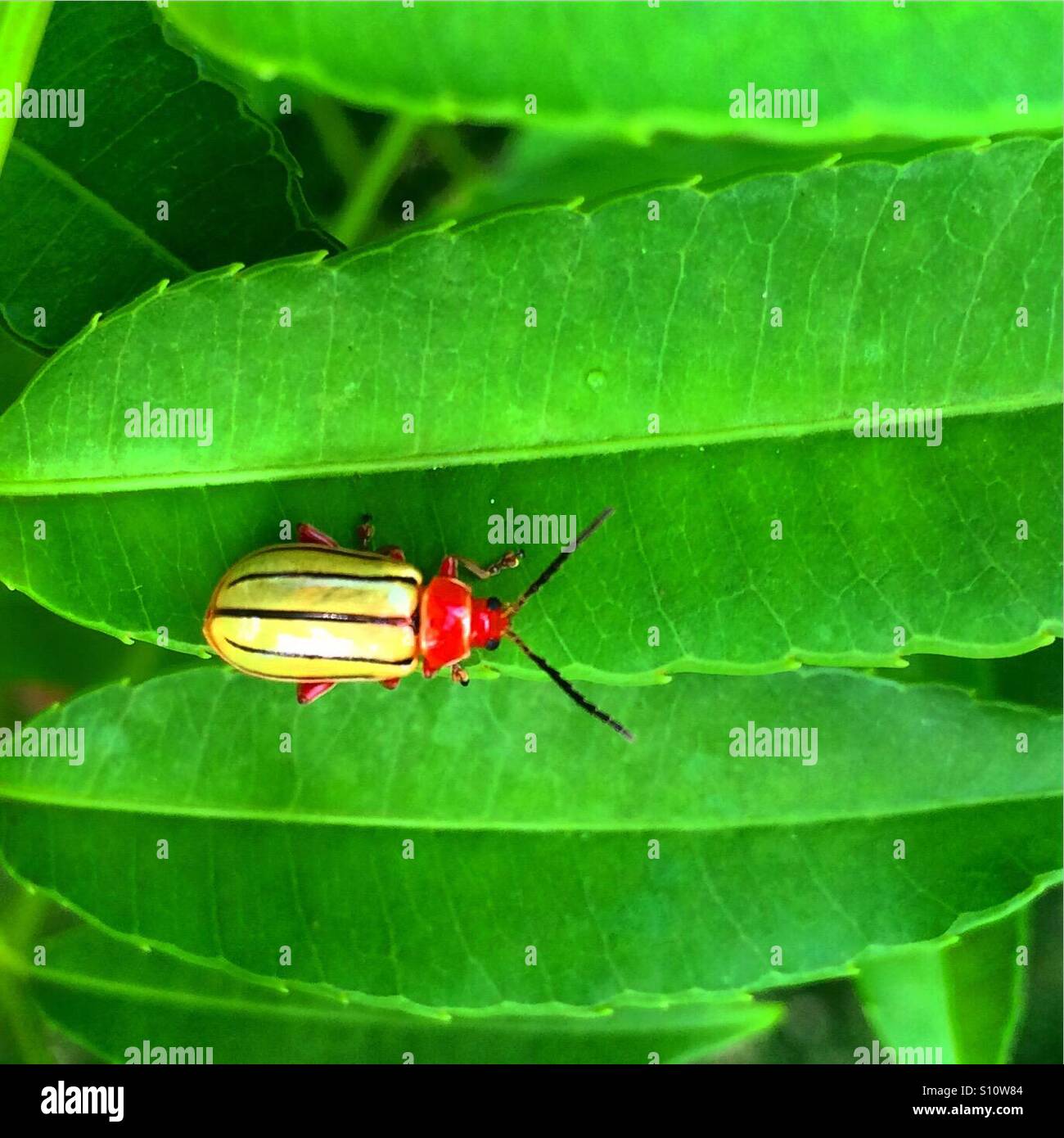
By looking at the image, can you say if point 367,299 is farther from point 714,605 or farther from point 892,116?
point 892,116

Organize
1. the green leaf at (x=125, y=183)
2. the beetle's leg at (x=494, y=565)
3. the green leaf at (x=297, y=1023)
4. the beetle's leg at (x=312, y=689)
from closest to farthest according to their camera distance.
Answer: the beetle's leg at (x=494, y=565) → the green leaf at (x=125, y=183) → the beetle's leg at (x=312, y=689) → the green leaf at (x=297, y=1023)

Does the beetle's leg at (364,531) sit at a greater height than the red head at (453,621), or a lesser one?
greater

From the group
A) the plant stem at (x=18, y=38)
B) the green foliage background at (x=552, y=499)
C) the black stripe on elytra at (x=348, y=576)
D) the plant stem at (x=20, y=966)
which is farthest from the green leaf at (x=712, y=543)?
the plant stem at (x=20, y=966)

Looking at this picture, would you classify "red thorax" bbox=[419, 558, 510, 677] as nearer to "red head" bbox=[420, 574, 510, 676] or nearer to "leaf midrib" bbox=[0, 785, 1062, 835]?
"red head" bbox=[420, 574, 510, 676]

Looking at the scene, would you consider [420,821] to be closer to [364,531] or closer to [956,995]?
[364,531]

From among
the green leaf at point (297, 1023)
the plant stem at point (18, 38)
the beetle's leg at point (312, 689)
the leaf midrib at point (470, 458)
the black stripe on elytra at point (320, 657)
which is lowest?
the green leaf at point (297, 1023)

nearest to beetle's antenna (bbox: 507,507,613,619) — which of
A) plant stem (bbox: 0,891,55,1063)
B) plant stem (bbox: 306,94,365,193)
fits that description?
plant stem (bbox: 306,94,365,193)

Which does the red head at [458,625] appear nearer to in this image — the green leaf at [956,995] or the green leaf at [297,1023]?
the green leaf at [297,1023]
